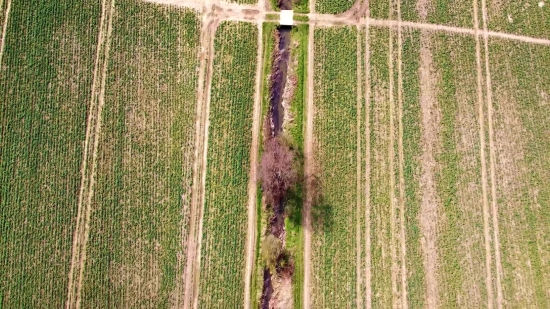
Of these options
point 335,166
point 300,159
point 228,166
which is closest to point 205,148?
point 228,166

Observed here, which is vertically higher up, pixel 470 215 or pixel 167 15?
pixel 167 15

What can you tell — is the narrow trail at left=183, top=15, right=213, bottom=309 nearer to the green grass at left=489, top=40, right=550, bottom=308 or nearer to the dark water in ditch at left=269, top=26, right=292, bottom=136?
the dark water in ditch at left=269, top=26, right=292, bottom=136

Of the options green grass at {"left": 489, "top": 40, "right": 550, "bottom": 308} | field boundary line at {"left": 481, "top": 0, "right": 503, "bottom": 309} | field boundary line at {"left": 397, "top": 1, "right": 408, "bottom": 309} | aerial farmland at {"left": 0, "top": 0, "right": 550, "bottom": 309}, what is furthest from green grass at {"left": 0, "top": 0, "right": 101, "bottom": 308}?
green grass at {"left": 489, "top": 40, "right": 550, "bottom": 308}

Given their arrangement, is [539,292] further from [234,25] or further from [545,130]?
[234,25]

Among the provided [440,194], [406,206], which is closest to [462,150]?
[440,194]

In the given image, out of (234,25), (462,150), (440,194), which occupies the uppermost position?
(234,25)

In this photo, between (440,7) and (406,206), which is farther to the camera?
(440,7)
